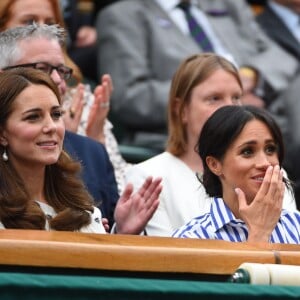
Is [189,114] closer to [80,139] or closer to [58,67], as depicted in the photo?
[80,139]

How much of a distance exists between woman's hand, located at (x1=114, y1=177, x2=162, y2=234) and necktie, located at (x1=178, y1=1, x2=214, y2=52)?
2.76 meters

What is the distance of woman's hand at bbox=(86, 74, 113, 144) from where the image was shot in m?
5.89

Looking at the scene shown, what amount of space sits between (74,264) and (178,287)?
1.02 ft

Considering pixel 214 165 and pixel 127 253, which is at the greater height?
pixel 127 253

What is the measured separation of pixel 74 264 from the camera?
143 inches

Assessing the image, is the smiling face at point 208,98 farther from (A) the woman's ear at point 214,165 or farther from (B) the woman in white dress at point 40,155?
(B) the woman in white dress at point 40,155

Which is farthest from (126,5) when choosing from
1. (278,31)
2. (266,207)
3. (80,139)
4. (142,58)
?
(266,207)

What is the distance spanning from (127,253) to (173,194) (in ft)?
6.12

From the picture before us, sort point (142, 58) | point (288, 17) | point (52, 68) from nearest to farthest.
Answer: point (52, 68)
point (142, 58)
point (288, 17)

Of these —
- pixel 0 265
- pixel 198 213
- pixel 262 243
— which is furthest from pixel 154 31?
pixel 0 265

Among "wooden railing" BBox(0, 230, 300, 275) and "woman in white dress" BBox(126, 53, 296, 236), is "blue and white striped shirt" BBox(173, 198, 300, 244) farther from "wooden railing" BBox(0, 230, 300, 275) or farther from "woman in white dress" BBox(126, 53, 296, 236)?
"woman in white dress" BBox(126, 53, 296, 236)

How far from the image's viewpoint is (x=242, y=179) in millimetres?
4719

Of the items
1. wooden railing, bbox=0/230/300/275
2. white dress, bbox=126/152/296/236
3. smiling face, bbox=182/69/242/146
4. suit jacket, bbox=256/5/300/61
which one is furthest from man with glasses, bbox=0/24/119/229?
suit jacket, bbox=256/5/300/61

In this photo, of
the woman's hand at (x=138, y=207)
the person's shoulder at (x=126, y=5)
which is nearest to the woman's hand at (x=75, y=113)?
the woman's hand at (x=138, y=207)
